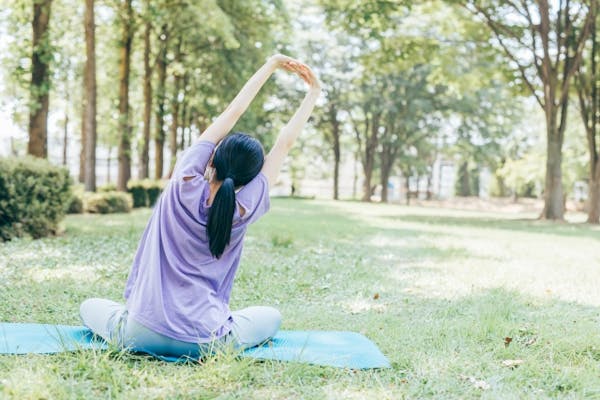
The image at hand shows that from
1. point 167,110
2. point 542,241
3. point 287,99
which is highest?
point 287,99

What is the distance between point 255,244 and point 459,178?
5217 centimetres

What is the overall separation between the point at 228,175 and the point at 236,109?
52cm

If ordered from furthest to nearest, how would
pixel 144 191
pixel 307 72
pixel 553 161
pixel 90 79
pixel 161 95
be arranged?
pixel 161 95 < pixel 144 191 < pixel 553 161 < pixel 90 79 < pixel 307 72

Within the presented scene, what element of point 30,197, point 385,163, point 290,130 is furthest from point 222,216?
point 385,163

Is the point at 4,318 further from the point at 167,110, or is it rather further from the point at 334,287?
the point at 167,110

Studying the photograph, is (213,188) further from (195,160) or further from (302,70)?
(302,70)

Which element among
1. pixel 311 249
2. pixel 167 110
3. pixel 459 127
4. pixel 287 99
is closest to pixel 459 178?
pixel 459 127

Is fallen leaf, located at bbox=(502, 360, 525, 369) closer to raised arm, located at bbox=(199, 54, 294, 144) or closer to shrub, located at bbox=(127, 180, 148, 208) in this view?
raised arm, located at bbox=(199, 54, 294, 144)

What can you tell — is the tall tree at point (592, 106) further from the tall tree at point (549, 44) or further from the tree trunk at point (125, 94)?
the tree trunk at point (125, 94)

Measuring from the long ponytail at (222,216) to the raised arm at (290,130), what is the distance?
444 mm

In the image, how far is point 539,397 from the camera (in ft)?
10.5

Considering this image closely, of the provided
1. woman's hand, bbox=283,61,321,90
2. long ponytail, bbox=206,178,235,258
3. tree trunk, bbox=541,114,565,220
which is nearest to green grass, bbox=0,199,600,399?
long ponytail, bbox=206,178,235,258

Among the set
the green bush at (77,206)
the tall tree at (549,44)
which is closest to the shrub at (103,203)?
the green bush at (77,206)

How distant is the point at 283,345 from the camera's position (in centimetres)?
407
